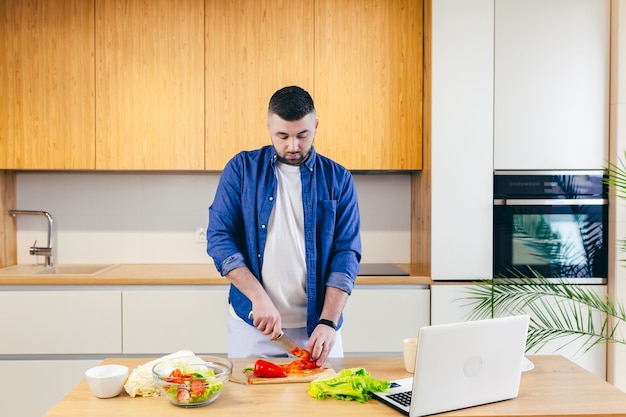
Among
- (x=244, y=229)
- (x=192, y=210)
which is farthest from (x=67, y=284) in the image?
(x=244, y=229)

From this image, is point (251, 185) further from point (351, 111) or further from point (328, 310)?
point (351, 111)

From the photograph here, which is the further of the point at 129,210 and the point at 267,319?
the point at 129,210

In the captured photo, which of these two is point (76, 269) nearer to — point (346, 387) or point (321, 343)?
point (321, 343)

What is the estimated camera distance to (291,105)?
6.54 feet

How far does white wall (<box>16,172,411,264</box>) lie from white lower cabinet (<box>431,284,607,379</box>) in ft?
2.28

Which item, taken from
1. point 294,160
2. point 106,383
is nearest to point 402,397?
point 106,383

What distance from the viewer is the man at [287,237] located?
214cm

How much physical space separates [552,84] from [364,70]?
3.08 ft

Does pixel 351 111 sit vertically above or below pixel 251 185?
above

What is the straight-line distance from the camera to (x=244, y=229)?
222 cm

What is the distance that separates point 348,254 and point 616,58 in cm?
192

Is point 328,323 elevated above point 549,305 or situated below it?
→ above

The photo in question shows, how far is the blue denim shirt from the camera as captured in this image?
2160mm

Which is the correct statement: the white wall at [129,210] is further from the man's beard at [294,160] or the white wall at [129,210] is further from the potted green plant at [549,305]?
the man's beard at [294,160]
